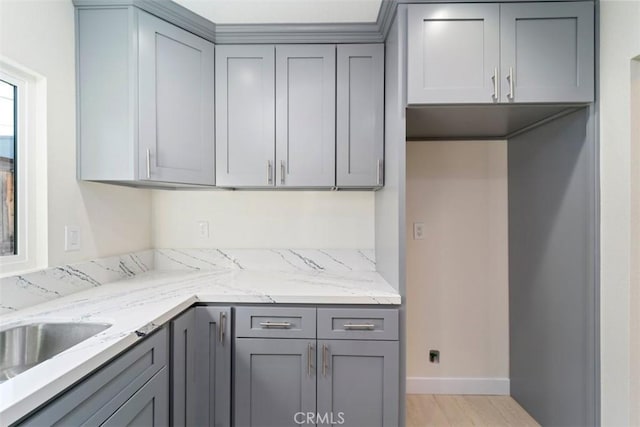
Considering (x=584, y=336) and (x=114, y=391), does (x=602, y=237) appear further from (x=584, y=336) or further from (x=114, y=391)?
(x=114, y=391)

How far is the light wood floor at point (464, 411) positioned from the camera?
2.02 m

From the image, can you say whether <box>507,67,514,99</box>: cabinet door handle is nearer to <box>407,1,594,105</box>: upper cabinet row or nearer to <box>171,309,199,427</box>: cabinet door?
<box>407,1,594,105</box>: upper cabinet row

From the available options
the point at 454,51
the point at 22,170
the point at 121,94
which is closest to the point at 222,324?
the point at 22,170

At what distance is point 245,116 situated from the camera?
1957mm

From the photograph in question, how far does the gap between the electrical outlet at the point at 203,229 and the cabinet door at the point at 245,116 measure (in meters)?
0.49

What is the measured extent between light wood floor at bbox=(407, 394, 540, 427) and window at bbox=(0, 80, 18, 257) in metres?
2.27

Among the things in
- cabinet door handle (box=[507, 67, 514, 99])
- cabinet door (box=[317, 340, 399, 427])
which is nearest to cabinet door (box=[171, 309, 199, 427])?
cabinet door (box=[317, 340, 399, 427])

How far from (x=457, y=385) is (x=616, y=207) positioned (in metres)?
1.54

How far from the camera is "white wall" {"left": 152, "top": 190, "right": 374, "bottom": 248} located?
2320 millimetres

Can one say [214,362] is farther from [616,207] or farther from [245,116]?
[616,207]

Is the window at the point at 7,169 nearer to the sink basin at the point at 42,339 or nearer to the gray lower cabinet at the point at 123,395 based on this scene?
the sink basin at the point at 42,339

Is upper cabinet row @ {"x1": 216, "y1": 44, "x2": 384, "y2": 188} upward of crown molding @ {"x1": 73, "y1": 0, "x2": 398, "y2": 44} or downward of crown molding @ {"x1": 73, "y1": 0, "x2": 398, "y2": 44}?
downward

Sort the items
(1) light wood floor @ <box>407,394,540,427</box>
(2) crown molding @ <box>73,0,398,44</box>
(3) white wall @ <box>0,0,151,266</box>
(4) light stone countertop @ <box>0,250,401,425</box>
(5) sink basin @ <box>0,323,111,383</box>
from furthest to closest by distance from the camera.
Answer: (1) light wood floor @ <box>407,394,540,427</box> → (2) crown molding @ <box>73,0,398,44</box> → (3) white wall @ <box>0,0,151,266</box> → (5) sink basin @ <box>0,323,111,383</box> → (4) light stone countertop @ <box>0,250,401,425</box>

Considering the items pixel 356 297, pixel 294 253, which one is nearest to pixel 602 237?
pixel 356 297
